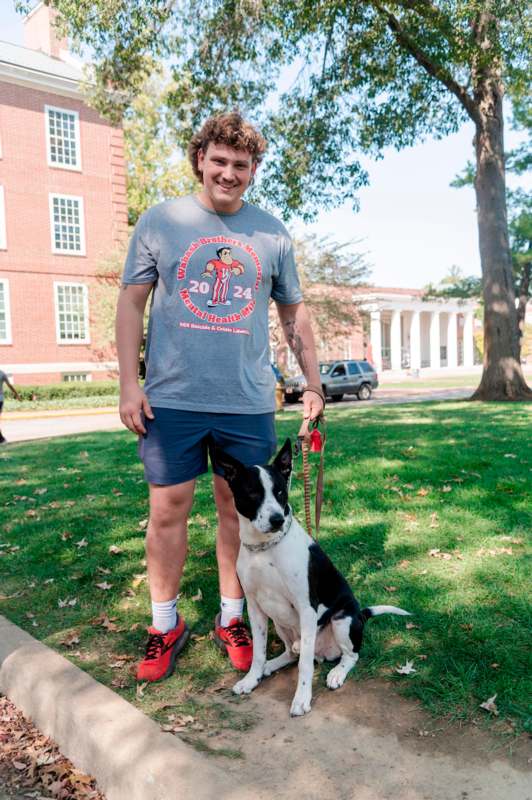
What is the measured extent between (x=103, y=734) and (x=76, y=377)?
25.4 meters

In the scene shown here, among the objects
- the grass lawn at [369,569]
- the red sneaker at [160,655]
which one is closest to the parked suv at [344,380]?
the grass lawn at [369,569]

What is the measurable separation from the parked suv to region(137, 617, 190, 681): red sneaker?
21142 millimetres

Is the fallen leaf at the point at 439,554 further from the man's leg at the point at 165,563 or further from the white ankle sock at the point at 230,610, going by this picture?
the man's leg at the point at 165,563

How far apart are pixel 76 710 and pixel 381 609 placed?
1.48 m

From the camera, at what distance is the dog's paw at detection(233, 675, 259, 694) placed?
9.25ft

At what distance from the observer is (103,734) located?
231 centimetres

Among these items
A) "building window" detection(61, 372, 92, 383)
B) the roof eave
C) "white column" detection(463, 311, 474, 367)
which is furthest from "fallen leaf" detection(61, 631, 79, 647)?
"white column" detection(463, 311, 474, 367)

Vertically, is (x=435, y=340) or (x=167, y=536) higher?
(x=435, y=340)

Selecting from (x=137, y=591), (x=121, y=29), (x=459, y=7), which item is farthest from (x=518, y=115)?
(x=137, y=591)

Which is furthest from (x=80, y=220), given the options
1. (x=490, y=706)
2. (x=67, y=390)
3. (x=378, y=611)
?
(x=490, y=706)

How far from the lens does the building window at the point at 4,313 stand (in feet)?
80.3

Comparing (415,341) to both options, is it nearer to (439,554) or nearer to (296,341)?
(439,554)

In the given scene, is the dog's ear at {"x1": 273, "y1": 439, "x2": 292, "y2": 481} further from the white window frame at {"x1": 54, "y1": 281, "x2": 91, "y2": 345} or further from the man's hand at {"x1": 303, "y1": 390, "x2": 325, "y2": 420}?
the white window frame at {"x1": 54, "y1": 281, "x2": 91, "y2": 345}

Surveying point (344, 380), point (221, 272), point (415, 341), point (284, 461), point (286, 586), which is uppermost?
point (415, 341)
